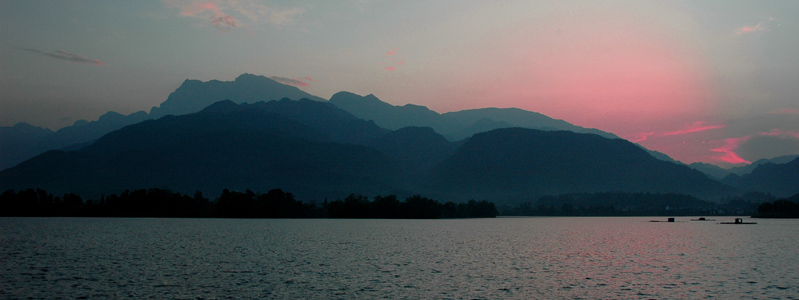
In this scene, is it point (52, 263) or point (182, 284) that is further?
point (52, 263)

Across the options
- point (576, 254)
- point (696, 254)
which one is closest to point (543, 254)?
point (576, 254)

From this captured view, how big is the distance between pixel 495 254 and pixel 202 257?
49.3m

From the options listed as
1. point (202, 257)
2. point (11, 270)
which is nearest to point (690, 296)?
point (202, 257)

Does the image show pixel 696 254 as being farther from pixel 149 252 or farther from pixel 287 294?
pixel 149 252

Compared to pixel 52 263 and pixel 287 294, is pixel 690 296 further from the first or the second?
pixel 52 263

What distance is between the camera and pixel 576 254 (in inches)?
4419

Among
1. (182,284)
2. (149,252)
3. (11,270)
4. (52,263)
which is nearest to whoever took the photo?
(182,284)

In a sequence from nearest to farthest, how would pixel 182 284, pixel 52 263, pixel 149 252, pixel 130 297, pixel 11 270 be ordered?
pixel 130 297, pixel 182 284, pixel 11 270, pixel 52 263, pixel 149 252

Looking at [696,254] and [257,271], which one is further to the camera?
[696,254]

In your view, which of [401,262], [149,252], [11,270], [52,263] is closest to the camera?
[11,270]

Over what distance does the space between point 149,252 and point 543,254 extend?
225 ft

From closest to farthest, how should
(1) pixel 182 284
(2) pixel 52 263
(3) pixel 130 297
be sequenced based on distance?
1. (3) pixel 130 297
2. (1) pixel 182 284
3. (2) pixel 52 263

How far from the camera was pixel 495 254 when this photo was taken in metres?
110

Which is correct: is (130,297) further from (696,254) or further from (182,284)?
(696,254)
